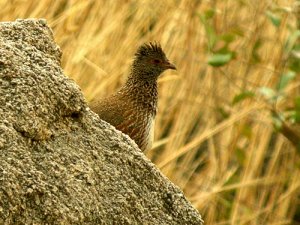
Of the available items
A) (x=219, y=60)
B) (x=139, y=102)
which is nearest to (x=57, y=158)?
(x=139, y=102)

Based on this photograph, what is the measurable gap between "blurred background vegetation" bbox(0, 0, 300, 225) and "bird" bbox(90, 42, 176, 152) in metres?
0.44

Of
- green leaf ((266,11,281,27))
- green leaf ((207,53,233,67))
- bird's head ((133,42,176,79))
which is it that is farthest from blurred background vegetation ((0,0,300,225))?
bird's head ((133,42,176,79))

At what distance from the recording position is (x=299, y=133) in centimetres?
694

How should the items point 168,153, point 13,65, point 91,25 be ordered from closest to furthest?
point 13,65, point 91,25, point 168,153

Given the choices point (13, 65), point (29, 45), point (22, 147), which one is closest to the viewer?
point (22, 147)

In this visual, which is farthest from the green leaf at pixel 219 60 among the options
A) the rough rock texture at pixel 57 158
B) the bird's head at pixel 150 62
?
the rough rock texture at pixel 57 158

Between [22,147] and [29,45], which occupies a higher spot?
[29,45]

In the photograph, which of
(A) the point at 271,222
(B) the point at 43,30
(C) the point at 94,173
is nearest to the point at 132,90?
(A) the point at 271,222

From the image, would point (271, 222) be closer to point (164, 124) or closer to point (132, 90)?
point (164, 124)

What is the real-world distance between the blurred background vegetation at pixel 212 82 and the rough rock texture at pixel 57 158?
305cm

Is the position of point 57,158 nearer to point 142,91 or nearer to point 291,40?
point 142,91

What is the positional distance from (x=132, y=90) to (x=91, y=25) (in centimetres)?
90

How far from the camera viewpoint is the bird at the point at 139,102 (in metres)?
5.67

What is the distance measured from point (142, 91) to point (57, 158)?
10.0ft
